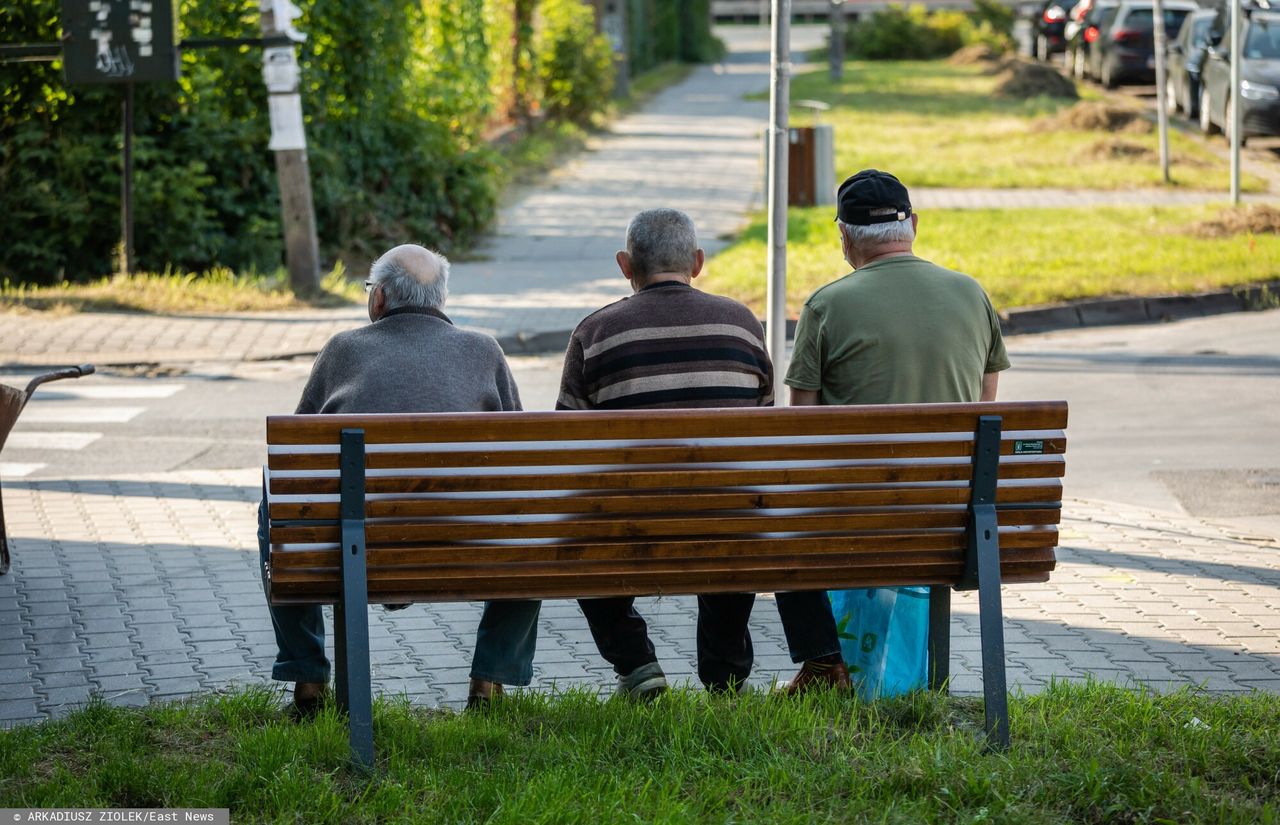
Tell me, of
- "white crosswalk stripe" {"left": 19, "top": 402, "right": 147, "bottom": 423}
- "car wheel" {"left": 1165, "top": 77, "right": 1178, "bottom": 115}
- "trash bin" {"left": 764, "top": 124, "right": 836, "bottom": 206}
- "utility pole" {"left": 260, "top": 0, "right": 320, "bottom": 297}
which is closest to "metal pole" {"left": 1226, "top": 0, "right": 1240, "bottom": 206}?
"trash bin" {"left": 764, "top": 124, "right": 836, "bottom": 206}

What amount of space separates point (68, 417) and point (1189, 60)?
21226 millimetres

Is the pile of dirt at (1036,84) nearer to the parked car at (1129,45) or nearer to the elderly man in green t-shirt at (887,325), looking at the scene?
the parked car at (1129,45)

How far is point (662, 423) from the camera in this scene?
427 cm

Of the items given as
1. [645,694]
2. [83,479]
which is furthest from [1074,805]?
[83,479]

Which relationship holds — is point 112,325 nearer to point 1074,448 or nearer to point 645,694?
point 1074,448

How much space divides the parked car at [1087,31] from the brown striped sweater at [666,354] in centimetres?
3302

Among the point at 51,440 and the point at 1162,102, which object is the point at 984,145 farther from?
the point at 51,440

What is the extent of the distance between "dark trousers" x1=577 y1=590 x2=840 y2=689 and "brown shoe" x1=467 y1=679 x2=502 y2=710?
0.34 m

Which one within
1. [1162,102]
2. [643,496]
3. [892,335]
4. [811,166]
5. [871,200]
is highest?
[871,200]

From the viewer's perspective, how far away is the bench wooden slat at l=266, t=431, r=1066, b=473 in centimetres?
421

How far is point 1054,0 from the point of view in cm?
4725

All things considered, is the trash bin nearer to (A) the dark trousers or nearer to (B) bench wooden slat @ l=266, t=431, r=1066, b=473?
(A) the dark trousers

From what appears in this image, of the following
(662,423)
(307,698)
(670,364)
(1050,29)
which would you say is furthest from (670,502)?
(1050,29)

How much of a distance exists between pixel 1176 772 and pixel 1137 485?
452 centimetres
